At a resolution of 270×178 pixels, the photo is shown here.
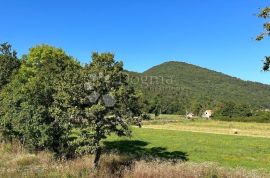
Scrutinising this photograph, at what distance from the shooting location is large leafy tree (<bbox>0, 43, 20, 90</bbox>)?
1871 inches

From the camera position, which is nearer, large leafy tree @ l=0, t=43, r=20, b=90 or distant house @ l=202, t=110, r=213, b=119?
large leafy tree @ l=0, t=43, r=20, b=90

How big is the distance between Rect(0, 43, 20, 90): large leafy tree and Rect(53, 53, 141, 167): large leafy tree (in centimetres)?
2682

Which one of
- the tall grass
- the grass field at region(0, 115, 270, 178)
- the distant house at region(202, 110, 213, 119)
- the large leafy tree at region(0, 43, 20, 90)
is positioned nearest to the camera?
the tall grass

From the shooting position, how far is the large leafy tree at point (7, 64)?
4752 cm

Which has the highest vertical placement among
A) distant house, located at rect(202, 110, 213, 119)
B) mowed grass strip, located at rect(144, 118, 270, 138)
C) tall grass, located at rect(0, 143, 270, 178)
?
distant house, located at rect(202, 110, 213, 119)

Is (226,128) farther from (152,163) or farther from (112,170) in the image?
(112,170)

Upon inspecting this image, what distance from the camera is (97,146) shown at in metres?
21.6

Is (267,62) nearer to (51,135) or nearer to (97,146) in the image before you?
(97,146)

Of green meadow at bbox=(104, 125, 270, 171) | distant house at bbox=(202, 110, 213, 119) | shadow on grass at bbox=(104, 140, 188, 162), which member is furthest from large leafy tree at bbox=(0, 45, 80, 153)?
distant house at bbox=(202, 110, 213, 119)

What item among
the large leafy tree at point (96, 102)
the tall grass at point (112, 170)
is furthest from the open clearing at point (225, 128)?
the large leafy tree at point (96, 102)

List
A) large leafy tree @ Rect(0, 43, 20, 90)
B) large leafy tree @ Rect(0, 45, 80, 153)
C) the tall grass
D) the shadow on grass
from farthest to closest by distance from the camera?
large leafy tree @ Rect(0, 43, 20, 90) < the shadow on grass < large leafy tree @ Rect(0, 45, 80, 153) < the tall grass

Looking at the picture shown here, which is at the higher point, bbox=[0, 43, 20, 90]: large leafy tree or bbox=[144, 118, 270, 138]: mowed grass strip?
bbox=[0, 43, 20, 90]: large leafy tree

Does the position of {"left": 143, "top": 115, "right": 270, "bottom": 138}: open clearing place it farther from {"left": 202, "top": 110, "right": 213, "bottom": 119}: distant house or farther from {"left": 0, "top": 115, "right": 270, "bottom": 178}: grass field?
{"left": 202, "top": 110, "right": 213, "bottom": 119}: distant house

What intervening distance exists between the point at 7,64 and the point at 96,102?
98.8ft
